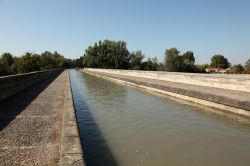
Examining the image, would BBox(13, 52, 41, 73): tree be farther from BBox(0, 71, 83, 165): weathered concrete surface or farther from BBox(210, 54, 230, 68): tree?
BBox(210, 54, 230, 68): tree

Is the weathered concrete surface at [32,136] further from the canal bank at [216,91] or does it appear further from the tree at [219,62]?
the tree at [219,62]

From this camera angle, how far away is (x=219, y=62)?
371 feet

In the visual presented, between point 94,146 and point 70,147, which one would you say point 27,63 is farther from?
point 70,147

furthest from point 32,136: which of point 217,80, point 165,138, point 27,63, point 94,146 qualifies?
point 27,63

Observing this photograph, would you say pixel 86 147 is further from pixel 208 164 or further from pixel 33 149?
pixel 208 164

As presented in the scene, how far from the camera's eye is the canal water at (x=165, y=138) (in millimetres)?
5375

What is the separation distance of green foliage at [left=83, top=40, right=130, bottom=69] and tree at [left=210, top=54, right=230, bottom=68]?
137ft

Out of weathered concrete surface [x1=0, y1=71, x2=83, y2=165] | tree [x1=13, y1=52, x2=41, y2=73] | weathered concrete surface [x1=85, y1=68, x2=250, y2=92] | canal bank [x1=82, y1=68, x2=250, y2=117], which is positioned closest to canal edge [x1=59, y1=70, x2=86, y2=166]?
weathered concrete surface [x1=0, y1=71, x2=83, y2=165]

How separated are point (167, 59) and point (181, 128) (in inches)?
2928

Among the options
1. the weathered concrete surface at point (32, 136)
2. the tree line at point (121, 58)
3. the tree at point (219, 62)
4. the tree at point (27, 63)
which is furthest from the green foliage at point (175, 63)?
the weathered concrete surface at point (32, 136)

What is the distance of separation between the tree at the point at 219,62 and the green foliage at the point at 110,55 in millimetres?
41793

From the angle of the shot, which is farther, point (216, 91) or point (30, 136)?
point (216, 91)

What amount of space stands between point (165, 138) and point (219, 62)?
369 ft

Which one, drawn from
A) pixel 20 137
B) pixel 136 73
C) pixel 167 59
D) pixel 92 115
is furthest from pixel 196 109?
pixel 167 59
